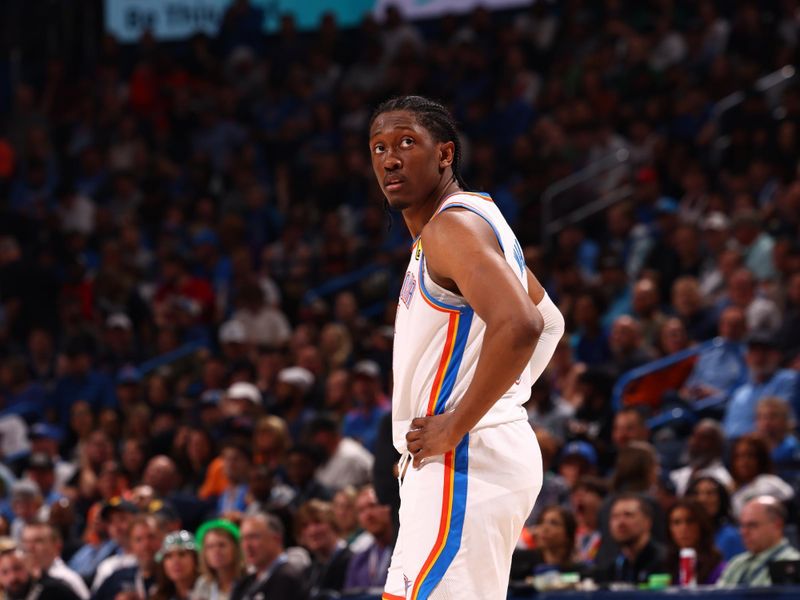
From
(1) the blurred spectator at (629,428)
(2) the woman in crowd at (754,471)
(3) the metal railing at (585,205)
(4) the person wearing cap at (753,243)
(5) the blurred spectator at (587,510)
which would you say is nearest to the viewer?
(2) the woman in crowd at (754,471)

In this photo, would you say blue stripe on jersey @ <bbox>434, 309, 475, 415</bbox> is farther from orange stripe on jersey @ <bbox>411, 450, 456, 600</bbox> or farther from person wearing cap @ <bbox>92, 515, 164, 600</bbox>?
person wearing cap @ <bbox>92, 515, 164, 600</bbox>

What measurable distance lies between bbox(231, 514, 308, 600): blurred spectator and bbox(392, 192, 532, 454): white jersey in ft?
14.5

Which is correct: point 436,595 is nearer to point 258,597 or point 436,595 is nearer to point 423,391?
point 423,391

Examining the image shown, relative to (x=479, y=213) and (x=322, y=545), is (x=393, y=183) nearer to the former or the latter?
(x=479, y=213)

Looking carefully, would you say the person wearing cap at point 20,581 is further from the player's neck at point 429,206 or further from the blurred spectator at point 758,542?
the player's neck at point 429,206

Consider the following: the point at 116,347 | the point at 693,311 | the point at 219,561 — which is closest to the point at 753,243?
the point at 693,311

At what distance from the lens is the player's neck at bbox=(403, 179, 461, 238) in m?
3.64

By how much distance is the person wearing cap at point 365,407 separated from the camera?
35.4ft

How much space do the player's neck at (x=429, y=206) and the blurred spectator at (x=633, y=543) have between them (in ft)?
13.6

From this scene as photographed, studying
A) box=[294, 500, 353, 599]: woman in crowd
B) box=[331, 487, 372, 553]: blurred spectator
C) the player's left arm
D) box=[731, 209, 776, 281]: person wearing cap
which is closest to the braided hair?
the player's left arm

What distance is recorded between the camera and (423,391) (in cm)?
353

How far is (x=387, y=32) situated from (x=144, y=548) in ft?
30.8

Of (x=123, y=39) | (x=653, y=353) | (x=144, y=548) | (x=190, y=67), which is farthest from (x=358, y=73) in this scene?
(x=144, y=548)

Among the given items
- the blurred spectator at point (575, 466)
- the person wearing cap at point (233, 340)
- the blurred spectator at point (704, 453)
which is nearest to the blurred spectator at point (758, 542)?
the blurred spectator at point (704, 453)
